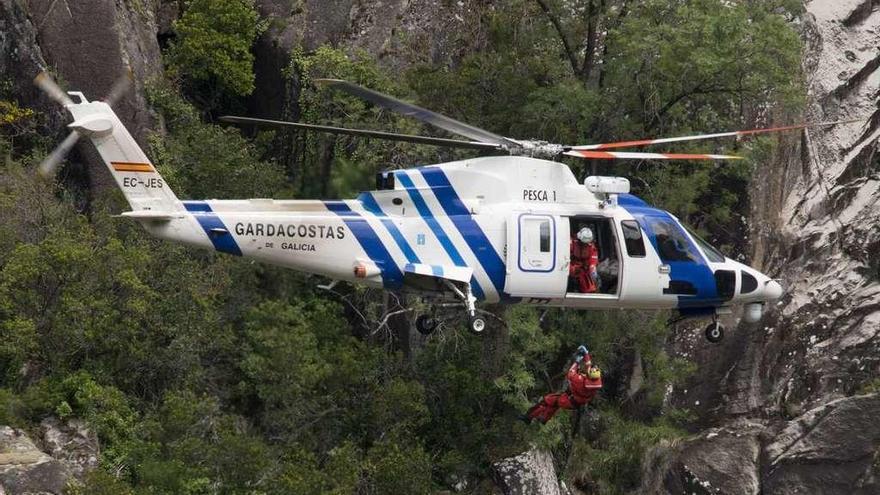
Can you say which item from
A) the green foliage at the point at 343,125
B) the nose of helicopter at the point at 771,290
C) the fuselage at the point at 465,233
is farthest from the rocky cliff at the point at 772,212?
the fuselage at the point at 465,233

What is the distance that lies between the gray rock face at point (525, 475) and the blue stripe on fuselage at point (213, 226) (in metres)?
7.12

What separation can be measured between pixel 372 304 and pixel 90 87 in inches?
236

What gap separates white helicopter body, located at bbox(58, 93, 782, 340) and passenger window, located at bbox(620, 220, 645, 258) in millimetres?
19

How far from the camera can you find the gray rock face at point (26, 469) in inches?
816

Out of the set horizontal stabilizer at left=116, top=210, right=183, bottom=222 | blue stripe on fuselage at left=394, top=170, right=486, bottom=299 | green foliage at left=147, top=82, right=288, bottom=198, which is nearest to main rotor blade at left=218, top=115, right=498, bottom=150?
blue stripe on fuselage at left=394, top=170, right=486, bottom=299

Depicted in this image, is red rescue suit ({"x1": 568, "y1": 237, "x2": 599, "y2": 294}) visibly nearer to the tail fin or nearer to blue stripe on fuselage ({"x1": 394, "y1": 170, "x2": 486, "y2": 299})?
blue stripe on fuselage ({"x1": 394, "y1": 170, "x2": 486, "y2": 299})

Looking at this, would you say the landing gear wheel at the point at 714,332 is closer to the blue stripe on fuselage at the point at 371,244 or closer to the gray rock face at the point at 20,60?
the blue stripe on fuselage at the point at 371,244

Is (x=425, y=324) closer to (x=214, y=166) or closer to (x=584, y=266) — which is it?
(x=584, y=266)

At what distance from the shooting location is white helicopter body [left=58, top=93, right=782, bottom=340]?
20.6 metres

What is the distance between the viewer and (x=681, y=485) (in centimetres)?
2612

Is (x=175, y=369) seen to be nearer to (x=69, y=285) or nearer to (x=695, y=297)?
(x=69, y=285)

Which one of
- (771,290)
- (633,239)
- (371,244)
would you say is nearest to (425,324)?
(371,244)

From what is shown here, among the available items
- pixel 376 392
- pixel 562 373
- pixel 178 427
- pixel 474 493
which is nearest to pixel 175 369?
pixel 178 427

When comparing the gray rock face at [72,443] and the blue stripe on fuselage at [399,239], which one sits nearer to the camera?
the blue stripe on fuselage at [399,239]
